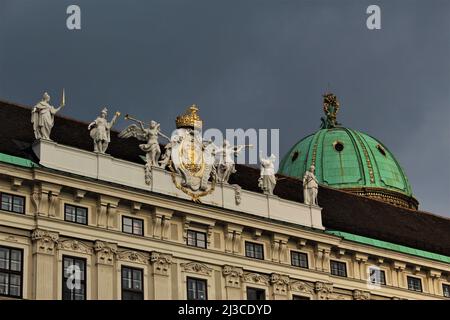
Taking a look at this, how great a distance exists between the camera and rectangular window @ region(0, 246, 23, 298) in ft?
182

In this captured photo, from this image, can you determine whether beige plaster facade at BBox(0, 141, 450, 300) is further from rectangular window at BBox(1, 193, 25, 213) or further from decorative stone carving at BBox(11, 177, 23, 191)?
rectangular window at BBox(1, 193, 25, 213)

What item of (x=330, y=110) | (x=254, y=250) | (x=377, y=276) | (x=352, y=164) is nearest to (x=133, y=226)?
(x=254, y=250)

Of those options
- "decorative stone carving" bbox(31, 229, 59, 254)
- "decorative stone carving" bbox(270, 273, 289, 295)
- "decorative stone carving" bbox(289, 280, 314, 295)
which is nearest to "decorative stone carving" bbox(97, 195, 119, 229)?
"decorative stone carving" bbox(31, 229, 59, 254)

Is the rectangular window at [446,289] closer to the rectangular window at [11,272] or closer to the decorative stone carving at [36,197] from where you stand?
the decorative stone carving at [36,197]

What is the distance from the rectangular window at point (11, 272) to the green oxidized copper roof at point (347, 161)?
1782 inches

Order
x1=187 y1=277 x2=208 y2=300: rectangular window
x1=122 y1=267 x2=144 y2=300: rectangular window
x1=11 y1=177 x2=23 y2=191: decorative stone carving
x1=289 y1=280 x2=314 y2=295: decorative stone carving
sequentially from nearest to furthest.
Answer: x1=11 y1=177 x2=23 y2=191: decorative stone carving < x1=122 y1=267 x2=144 y2=300: rectangular window < x1=187 y1=277 x2=208 y2=300: rectangular window < x1=289 y1=280 x2=314 y2=295: decorative stone carving

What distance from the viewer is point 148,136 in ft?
209

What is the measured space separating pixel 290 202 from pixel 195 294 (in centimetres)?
861

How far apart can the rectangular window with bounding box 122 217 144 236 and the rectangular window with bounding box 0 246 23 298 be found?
229 inches

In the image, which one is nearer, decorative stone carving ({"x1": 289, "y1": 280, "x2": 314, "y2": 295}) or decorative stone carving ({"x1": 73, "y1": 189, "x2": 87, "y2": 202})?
decorative stone carving ({"x1": 73, "y1": 189, "x2": 87, "y2": 202})

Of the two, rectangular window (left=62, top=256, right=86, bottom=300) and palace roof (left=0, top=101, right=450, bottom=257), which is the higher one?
A: palace roof (left=0, top=101, right=450, bottom=257)

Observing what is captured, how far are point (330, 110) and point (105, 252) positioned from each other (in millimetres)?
56411

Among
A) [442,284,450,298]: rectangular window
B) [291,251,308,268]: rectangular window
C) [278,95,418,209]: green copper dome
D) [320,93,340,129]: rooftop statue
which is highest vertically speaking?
[320,93,340,129]: rooftop statue

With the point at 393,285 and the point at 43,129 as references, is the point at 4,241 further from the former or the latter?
the point at 393,285
